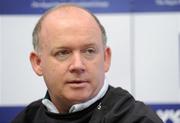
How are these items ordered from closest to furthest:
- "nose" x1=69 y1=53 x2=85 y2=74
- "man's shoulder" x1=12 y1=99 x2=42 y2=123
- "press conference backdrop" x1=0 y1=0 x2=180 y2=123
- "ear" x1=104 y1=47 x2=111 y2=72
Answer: "nose" x1=69 y1=53 x2=85 y2=74 < "ear" x1=104 y1=47 x2=111 y2=72 < "man's shoulder" x1=12 y1=99 x2=42 y2=123 < "press conference backdrop" x1=0 y1=0 x2=180 y2=123

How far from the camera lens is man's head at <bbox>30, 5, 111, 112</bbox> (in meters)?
1.08

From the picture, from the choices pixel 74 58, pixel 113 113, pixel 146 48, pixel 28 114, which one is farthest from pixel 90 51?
pixel 146 48

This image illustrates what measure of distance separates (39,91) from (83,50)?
1.14 metres

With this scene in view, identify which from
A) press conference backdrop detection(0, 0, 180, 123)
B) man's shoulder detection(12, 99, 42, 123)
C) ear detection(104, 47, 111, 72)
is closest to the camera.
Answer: ear detection(104, 47, 111, 72)

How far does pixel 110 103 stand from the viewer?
1.11 metres

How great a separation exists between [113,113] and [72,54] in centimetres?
18

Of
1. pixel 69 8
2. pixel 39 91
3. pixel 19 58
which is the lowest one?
pixel 39 91

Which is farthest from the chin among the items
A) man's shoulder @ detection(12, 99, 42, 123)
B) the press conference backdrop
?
the press conference backdrop

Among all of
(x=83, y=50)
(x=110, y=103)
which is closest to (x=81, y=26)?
(x=83, y=50)

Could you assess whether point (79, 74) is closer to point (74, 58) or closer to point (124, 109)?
point (74, 58)

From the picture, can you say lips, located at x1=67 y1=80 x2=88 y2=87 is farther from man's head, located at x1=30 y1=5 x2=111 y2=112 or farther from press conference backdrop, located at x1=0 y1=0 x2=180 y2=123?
press conference backdrop, located at x1=0 y1=0 x2=180 y2=123

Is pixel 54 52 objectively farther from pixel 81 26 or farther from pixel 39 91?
pixel 39 91

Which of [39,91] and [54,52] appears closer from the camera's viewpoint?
[54,52]

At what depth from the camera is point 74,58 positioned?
1074mm
